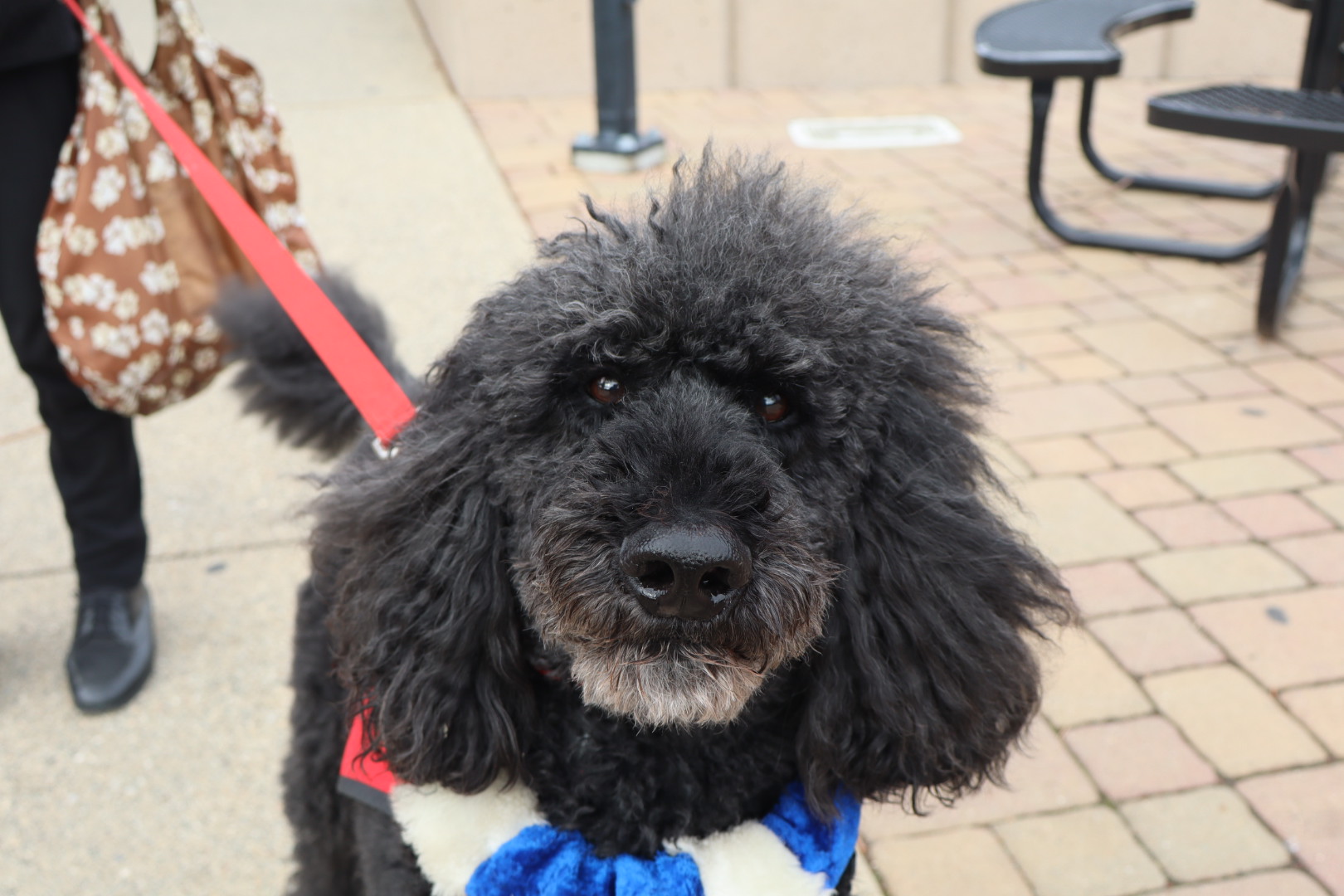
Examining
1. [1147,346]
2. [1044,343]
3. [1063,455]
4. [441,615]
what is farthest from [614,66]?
[441,615]

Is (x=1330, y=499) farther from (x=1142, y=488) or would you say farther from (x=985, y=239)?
(x=985, y=239)

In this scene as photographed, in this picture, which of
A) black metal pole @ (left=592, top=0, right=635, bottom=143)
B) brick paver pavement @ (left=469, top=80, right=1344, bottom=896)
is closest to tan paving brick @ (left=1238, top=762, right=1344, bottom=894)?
brick paver pavement @ (left=469, top=80, right=1344, bottom=896)

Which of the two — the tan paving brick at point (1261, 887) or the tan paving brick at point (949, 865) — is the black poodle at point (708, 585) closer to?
the tan paving brick at point (949, 865)

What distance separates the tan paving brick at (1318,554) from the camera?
2.71 m

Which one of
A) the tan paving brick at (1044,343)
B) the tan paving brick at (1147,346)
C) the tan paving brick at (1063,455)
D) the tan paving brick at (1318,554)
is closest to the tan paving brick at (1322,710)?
the tan paving brick at (1318,554)

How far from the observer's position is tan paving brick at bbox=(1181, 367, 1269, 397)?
355 cm

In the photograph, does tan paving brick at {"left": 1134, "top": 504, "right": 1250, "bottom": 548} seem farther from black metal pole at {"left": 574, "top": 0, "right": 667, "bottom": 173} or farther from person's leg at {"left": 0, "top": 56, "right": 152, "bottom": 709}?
black metal pole at {"left": 574, "top": 0, "right": 667, "bottom": 173}

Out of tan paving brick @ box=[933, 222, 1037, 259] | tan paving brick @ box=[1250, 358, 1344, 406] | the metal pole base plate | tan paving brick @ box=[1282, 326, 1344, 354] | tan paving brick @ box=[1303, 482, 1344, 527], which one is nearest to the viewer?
tan paving brick @ box=[1303, 482, 1344, 527]

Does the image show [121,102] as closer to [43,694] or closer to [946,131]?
[43,694]

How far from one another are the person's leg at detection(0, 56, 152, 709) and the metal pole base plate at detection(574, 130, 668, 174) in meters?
3.17

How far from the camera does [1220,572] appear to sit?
274 centimetres

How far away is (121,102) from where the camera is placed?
211 centimetres

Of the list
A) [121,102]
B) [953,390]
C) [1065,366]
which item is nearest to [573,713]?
[953,390]

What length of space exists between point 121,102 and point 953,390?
1622 millimetres
